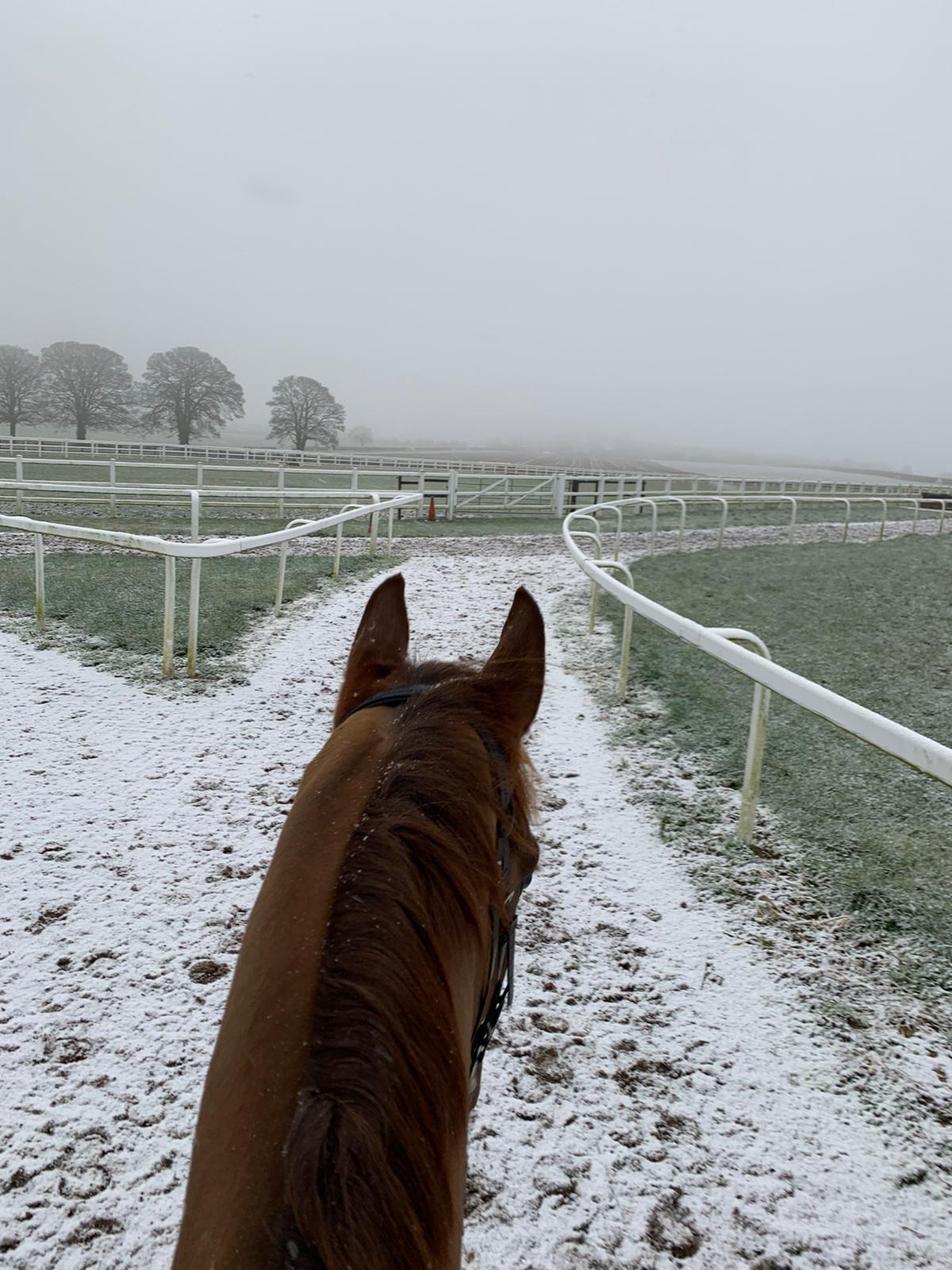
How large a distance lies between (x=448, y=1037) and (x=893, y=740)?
6.92 feet

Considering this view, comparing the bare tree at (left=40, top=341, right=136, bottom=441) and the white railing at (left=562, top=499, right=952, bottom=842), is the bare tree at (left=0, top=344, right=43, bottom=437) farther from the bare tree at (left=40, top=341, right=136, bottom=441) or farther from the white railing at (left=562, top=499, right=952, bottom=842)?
the white railing at (left=562, top=499, right=952, bottom=842)

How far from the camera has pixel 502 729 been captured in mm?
1263

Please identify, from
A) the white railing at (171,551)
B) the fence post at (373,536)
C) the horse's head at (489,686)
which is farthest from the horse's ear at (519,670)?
the fence post at (373,536)

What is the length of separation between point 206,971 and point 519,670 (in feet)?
6.16

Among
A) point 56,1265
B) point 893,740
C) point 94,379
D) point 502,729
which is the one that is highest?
point 94,379

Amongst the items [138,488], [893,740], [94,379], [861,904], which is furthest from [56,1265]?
[94,379]

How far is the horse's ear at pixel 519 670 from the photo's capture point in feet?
4.26

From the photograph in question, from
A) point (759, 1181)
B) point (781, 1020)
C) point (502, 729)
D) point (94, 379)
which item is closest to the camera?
point (502, 729)

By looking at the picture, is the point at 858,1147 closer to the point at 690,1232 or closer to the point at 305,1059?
the point at 690,1232

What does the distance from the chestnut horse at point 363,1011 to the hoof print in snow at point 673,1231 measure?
1000mm

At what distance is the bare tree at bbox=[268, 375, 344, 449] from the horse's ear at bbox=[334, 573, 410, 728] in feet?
173

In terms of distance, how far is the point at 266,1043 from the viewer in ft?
2.58

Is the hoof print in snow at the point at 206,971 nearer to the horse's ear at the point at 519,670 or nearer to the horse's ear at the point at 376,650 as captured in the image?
the horse's ear at the point at 376,650

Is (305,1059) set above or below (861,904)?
above
